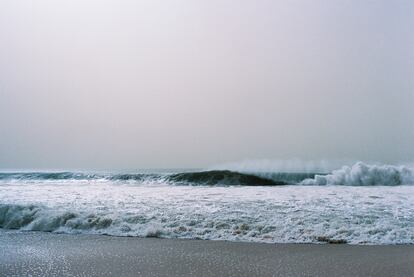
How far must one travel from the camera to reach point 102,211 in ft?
28.4

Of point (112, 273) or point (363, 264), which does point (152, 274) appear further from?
point (363, 264)

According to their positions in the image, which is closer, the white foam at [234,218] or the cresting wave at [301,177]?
the white foam at [234,218]

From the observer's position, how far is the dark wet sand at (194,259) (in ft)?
15.2

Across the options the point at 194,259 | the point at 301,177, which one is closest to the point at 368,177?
the point at 301,177

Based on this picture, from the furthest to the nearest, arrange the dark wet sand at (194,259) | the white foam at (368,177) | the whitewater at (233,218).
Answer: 1. the white foam at (368,177)
2. the whitewater at (233,218)
3. the dark wet sand at (194,259)

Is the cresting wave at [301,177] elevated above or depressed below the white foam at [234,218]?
above

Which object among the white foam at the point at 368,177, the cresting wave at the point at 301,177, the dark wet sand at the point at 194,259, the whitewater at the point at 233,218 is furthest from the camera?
the cresting wave at the point at 301,177

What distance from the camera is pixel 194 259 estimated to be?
5262 mm

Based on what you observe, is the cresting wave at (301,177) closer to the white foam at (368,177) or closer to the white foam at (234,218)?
the white foam at (368,177)

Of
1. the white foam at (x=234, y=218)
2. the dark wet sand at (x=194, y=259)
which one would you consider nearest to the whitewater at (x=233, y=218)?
the white foam at (x=234, y=218)

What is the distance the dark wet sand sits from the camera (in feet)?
15.2

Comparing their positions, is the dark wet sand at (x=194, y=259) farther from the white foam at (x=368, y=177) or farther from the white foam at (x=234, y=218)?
the white foam at (x=368, y=177)

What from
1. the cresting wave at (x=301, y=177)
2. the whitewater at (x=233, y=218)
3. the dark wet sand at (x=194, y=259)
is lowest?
the dark wet sand at (x=194, y=259)

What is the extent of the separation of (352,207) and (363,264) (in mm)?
3700
